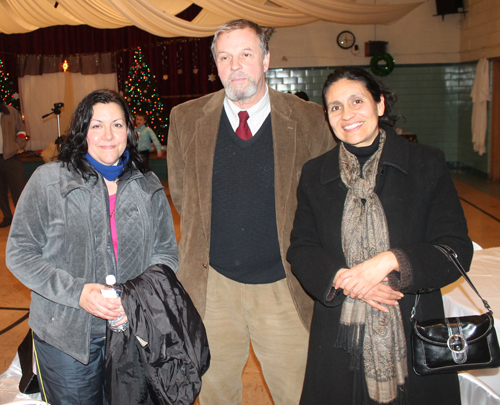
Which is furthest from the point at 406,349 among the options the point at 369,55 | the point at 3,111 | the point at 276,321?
the point at 369,55

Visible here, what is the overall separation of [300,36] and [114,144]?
1013 cm

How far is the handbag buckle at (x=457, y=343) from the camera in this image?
1463mm

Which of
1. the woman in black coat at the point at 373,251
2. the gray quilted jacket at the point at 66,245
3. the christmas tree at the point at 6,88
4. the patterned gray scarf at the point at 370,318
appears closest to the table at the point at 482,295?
the woman in black coat at the point at 373,251

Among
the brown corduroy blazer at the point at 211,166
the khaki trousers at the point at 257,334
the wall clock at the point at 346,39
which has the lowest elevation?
the khaki trousers at the point at 257,334

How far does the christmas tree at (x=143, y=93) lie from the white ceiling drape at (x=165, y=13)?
384 cm

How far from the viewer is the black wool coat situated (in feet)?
4.86

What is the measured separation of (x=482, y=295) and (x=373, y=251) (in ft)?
3.35

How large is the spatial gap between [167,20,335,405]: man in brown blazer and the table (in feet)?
2.46

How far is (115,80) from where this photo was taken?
495 inches

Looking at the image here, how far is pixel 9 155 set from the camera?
6.74 metres

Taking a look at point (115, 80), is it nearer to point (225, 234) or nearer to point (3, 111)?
point (3, 111)

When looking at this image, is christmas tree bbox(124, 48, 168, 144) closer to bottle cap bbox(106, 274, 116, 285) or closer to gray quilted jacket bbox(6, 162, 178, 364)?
gray quilted jacket bbox(6, 162, 178, 364)

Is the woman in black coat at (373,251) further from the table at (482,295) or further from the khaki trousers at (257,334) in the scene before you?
the table at (482,295)

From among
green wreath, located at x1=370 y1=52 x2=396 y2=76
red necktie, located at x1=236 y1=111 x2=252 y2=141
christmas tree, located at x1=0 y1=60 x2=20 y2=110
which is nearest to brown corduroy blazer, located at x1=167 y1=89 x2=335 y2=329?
red necktie, located at x1=236 y1=111 x2=252 y2=141
